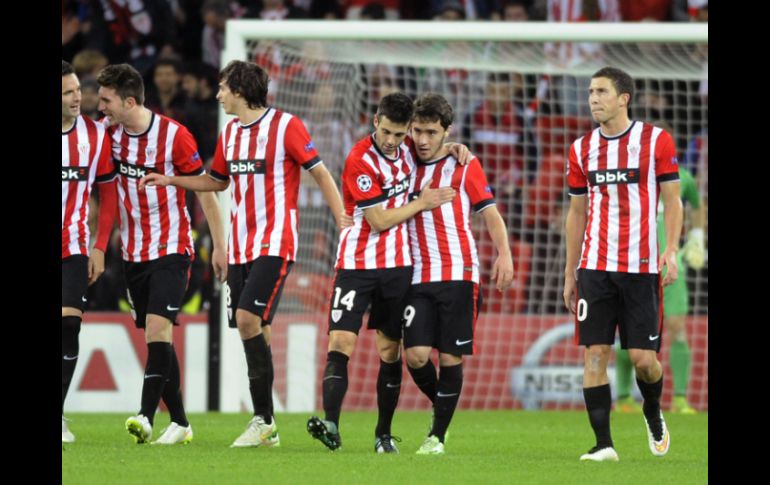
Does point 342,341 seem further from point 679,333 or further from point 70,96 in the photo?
point 679,333

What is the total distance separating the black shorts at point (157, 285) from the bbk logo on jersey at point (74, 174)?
57 centimetres

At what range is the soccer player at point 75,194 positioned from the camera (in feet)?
23.5

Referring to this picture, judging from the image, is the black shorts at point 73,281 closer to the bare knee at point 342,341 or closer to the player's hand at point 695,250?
the bare knee at point 342,341

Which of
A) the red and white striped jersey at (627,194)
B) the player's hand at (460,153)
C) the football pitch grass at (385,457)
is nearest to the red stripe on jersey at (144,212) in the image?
the football pitch grass at (385,457)

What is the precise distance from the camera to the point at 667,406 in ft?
37.9

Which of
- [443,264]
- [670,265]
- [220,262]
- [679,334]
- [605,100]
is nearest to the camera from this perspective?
[670,265]

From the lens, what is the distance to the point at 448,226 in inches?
272

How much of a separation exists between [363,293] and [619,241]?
4.34 feet

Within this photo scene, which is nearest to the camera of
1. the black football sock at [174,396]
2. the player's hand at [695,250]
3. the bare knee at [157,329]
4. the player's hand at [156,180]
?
the player's hand at [156,180]

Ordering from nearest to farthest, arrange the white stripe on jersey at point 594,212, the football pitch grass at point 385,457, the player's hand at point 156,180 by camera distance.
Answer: the football pitch grass at point 385,457
the white stripe on jersey at point 594,212
the player's hand at point 156,180

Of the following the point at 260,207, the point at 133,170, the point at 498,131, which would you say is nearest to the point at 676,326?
the point at 498,131

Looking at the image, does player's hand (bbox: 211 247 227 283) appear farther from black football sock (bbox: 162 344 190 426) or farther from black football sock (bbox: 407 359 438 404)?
black football sock (bbox: 407 359 438 404)

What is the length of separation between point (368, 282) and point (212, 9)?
28.6 ft
